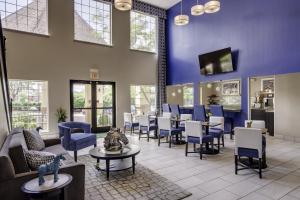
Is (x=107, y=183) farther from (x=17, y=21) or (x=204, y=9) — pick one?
(x=17, y=21)

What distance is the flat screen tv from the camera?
721 centimetres

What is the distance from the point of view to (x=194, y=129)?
450cm

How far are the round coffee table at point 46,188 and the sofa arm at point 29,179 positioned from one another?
0.39 feet

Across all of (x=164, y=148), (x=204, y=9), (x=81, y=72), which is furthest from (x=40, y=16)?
(x=164, y=148)

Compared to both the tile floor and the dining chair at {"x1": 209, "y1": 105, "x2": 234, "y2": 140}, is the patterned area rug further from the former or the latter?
the dining chair at {"x1": 209, "y1": 105, "x2": 234, "y2": 140}

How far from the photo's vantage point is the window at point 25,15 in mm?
6434

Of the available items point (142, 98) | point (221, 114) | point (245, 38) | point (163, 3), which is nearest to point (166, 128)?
point (221, 114)

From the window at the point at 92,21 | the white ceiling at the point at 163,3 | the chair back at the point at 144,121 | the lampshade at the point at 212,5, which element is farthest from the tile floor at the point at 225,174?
the white ceiling at the point at 163,3

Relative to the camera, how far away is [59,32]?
7254mm

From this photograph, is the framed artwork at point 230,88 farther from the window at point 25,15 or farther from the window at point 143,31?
the window at point 25,15

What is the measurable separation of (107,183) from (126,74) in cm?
608

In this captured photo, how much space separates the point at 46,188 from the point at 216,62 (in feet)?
22.9

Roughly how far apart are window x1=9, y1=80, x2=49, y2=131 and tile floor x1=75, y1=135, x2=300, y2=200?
9.09 feet

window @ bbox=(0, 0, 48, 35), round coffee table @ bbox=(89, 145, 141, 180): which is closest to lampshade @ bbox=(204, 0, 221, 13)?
round coffee table @ bbox=(89, 145, 141, 180)
